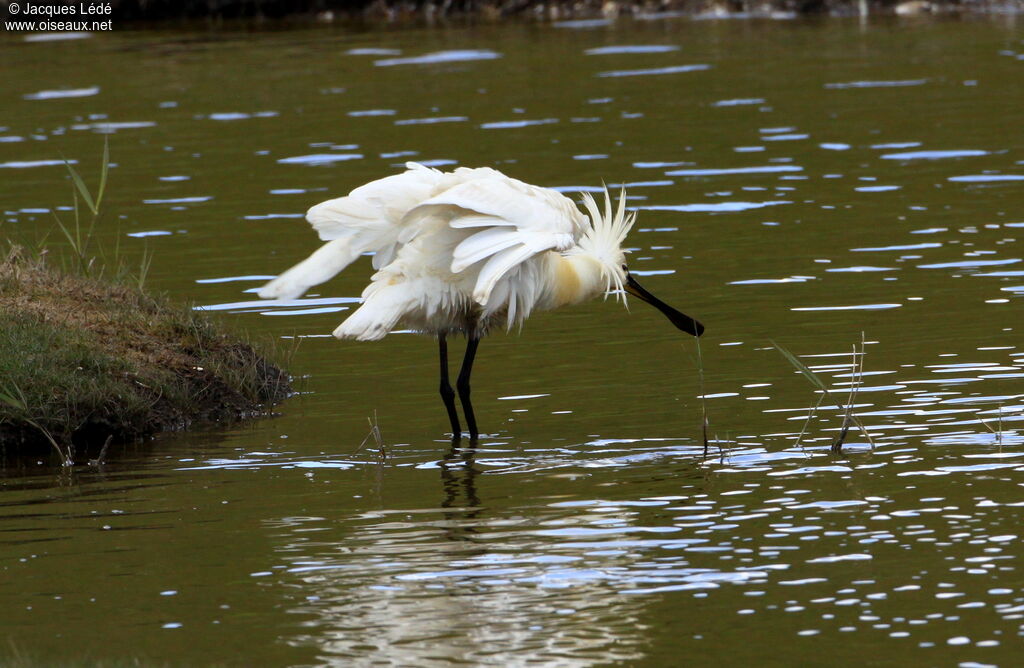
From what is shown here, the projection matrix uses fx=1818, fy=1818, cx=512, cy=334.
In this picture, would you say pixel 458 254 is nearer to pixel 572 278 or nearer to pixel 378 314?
pixel 378 314

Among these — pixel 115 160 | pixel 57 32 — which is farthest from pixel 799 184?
pixel 57 32

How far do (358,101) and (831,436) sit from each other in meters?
16.8

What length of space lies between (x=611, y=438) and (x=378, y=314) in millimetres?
1368

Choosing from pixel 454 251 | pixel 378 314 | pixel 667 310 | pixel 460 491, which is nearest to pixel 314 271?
pixel 378 314

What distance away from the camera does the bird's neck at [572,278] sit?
9.94 m

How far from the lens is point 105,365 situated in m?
10.0

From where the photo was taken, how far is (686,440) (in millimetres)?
9289

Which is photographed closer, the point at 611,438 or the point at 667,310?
the point at 611,438

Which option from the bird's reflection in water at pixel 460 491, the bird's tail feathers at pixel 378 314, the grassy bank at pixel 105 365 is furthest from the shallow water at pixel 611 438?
the bird's tail feathers at pixel 378 314

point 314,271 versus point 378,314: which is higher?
point 314,271

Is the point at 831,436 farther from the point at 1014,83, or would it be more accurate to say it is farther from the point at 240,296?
the point at 1014,83

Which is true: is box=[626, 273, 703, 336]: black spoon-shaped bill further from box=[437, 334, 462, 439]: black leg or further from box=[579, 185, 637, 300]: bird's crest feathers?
box=[437, 334, 462, 439]: black leg

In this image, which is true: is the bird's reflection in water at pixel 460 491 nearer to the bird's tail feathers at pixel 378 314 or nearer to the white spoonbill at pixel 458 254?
the white spoonbill at pixel 458 254

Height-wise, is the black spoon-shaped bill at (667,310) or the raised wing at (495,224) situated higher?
the raised wing at (495,224)
